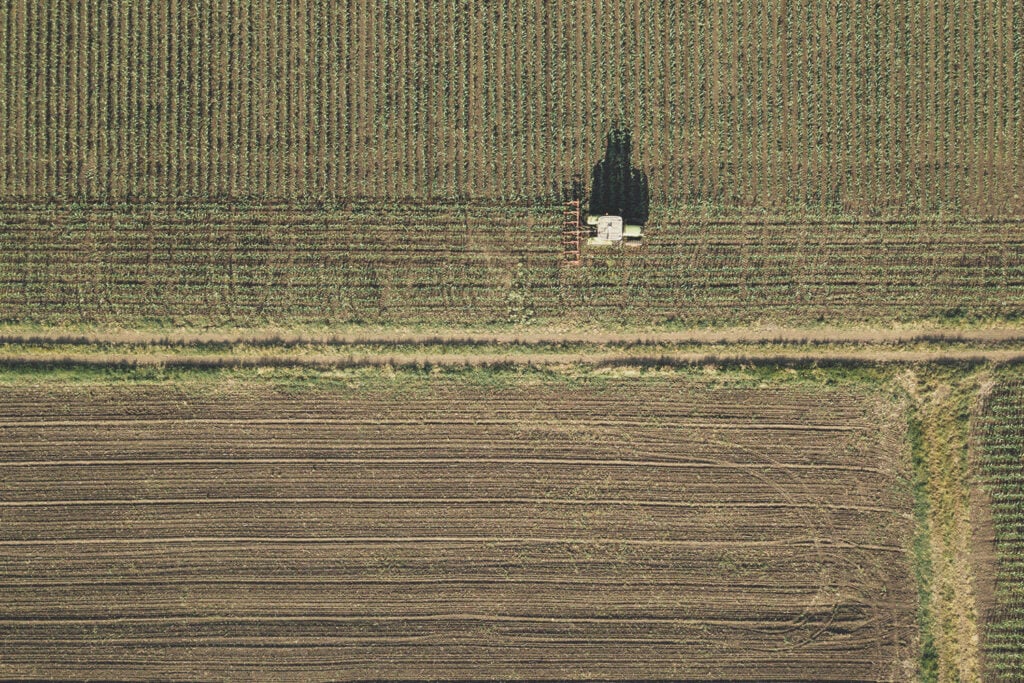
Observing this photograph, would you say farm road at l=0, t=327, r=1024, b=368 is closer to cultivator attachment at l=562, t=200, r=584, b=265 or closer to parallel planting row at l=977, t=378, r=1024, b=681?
cultivator attachment at l=562, t=200, r=584, b=265

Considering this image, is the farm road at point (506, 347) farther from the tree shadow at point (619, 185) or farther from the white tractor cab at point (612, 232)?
the tree shadow at point (619, 185)

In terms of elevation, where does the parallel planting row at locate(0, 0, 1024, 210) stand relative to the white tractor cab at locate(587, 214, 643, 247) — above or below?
above

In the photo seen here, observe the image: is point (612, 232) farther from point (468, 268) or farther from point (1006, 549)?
point (1006, 549)

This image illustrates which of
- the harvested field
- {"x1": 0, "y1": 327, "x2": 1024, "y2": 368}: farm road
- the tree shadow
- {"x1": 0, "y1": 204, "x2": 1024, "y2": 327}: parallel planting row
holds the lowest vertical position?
the harvested field

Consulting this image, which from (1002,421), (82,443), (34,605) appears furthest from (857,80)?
(34,605)

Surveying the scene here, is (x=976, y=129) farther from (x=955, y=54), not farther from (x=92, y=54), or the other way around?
(x=92, y=54)

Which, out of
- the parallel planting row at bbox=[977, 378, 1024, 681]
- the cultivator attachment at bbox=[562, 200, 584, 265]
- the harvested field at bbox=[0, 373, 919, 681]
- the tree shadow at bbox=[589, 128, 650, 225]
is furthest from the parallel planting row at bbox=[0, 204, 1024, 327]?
the parallel planting row at bbox=[977, 378, 1024, 681]
